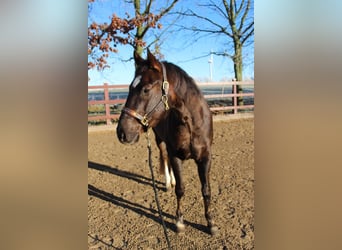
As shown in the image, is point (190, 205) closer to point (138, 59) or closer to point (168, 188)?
point (168, 188)

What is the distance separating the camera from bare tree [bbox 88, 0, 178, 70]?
1.28m

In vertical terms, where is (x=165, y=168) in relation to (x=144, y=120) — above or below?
below

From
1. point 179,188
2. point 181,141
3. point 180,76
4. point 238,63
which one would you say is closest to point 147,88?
point 180,76

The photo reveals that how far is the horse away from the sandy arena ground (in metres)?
0.08

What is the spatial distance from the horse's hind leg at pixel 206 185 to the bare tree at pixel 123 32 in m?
0.68

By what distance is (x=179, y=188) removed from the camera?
4.71 ft

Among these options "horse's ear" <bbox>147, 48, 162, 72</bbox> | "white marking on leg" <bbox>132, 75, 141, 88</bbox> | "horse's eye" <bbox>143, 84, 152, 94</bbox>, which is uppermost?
"horse's ear" <bbox>147, 48, 162, 72</bbox>

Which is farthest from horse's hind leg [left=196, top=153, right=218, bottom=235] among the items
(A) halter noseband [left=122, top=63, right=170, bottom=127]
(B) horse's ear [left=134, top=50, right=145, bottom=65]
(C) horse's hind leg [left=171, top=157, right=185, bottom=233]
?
(B) horse's ear [left=134, top=50, right=145, bottom=65]

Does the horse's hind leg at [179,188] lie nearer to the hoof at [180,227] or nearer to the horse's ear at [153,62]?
the hoof at [180,227]

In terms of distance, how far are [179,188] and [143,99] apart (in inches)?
22.9

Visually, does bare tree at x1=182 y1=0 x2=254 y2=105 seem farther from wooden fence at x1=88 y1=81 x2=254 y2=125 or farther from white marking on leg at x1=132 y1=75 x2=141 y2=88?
white marking on leg at x1=132 y1=75 x2=141 y2=88

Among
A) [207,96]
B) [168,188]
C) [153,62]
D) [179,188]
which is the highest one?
[153,62]
